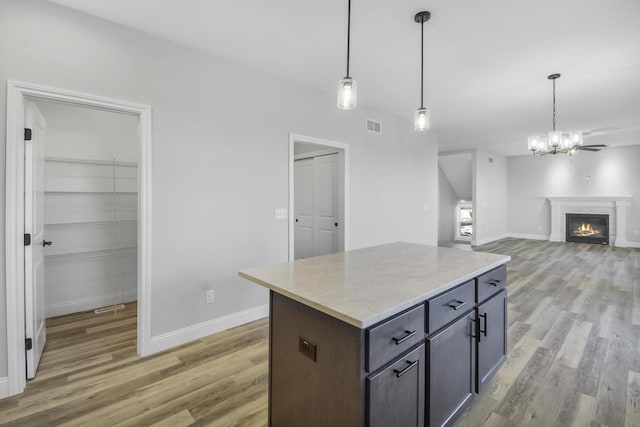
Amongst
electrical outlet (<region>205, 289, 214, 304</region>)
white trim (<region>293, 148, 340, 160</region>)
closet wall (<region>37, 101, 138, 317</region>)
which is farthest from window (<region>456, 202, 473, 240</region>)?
closet wall (<region>37, 101, 138, 317</region>)

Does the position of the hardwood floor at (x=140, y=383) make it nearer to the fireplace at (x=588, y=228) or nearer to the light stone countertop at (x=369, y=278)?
the light stone countertop at (x=369, y=278)

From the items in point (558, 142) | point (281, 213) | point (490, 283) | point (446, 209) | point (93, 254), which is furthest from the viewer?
point (446, 209)

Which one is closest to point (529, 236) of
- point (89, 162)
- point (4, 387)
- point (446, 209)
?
point (446, 209)

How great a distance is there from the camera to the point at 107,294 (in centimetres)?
369

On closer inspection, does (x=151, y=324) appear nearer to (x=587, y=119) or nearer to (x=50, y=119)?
(x=50, y=119)

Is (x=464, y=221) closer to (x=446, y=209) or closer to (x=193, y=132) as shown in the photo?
(x=446, y=209)

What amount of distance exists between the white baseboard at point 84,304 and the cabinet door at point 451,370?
373 cm

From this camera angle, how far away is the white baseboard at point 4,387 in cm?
200

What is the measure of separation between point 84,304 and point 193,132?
8.10 ft

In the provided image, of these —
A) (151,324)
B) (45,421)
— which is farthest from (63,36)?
(45,421)

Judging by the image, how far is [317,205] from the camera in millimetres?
4906

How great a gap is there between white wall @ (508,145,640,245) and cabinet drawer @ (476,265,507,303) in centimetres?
888

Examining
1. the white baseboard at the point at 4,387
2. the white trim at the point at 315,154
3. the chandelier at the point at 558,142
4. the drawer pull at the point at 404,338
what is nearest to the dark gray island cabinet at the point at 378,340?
the drawer pull at the point at 404,338

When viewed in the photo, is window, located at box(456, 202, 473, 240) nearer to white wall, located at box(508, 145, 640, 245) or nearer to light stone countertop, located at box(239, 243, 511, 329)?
white wall, located at box(508, 145, 640, 245)
